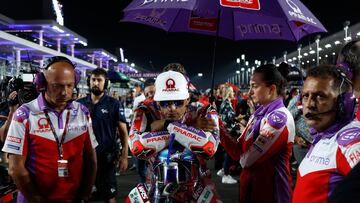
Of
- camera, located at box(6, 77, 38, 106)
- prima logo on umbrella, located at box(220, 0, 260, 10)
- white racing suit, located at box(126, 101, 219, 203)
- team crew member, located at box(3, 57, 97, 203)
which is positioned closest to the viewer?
white racing suit, located at box(126, 101, 219, 203)

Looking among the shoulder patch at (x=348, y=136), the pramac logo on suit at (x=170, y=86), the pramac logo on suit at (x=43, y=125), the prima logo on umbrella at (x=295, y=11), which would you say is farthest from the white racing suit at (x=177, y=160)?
the prima logo on umbrella at (x=295, y=11)

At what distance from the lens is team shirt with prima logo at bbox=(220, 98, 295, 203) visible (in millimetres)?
2980

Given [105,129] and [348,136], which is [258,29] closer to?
[105,129]

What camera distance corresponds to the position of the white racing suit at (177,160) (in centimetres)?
243

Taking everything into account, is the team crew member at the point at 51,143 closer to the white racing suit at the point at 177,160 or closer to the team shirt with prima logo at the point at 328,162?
the white racing suit at the point at 177,160

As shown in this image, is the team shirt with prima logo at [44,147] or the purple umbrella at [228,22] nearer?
the team shirt with prima logo at [44,147]

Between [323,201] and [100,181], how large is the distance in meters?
4.19

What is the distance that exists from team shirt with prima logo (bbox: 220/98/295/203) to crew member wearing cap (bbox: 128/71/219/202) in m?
0.56

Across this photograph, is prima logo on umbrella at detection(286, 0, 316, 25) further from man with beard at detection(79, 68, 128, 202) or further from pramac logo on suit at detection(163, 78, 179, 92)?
man with beard at detection(79, 68, 128, 202)

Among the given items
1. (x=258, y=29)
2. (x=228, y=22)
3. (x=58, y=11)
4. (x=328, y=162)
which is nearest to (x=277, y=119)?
(x=328, y=162)

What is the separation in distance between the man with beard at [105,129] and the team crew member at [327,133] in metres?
3.92

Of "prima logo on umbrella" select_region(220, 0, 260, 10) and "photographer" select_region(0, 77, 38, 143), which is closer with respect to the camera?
"prima logo on umbrella" select_region(220, 0, 260, 10)

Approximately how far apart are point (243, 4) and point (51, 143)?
6.59 ft

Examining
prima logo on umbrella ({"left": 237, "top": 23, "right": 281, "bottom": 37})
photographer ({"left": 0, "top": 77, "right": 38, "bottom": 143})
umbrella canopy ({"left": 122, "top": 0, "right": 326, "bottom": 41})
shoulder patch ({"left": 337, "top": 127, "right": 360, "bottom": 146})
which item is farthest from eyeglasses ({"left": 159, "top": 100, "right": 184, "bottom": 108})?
photographer ({"left": 0, "top": 77, "right": 38, "bottom": 143})
